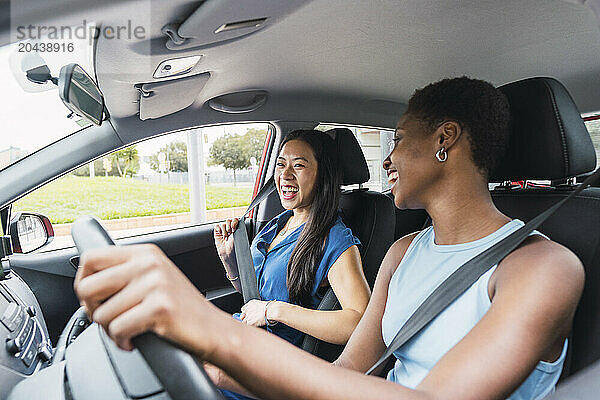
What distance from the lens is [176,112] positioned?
2236 millimetres

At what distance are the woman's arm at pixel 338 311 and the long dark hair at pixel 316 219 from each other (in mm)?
97

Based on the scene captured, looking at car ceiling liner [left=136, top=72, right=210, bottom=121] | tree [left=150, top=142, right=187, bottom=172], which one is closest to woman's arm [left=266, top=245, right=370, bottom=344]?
car ceiling liner [left=136, top=72, right=210, bottom=121]

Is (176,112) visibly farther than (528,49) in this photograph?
Yes

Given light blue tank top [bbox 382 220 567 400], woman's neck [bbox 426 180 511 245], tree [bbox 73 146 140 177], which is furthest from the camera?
tree [bbox 73 146 140 177]

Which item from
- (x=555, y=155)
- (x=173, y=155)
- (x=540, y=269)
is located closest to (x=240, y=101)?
(x=555, y=155)

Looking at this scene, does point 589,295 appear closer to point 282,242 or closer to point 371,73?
point 282,242

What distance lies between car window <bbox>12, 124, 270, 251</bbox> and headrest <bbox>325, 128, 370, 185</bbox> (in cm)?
64

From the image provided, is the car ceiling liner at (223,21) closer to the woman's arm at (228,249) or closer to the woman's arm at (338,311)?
the woman's arm at (338,311)

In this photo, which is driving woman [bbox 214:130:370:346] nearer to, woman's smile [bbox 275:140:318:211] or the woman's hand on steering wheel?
woman's smile [bbox 275:140:318:211]

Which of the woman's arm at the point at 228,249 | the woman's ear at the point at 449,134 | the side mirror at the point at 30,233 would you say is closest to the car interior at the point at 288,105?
the side mirror at the point at 30,233

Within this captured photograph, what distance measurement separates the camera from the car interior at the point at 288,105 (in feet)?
3.75

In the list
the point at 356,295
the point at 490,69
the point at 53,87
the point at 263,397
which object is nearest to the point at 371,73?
the point at 490,69

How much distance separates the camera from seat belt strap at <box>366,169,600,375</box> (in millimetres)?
1074

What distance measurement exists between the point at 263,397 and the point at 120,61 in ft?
3.89
